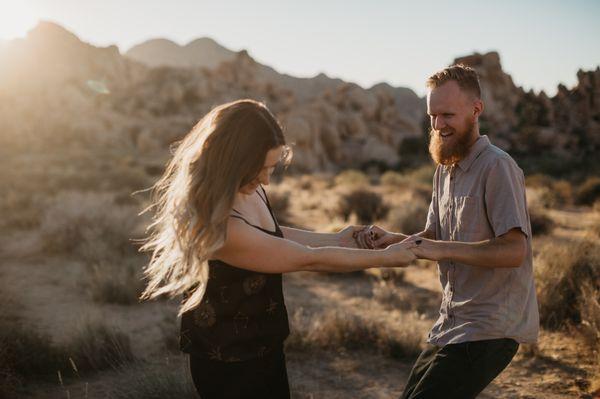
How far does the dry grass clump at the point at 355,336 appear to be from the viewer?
218 inches

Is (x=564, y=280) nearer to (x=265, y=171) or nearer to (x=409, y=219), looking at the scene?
(x=409, y=219)

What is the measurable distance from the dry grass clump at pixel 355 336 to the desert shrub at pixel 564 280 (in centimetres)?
168

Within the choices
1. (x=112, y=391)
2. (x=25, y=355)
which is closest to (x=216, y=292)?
(x=112, y=391)

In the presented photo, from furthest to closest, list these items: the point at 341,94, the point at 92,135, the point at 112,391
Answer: the point at 341,94 < the point at 92,135 < the point at 112,391

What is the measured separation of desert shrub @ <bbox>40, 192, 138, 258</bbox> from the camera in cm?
959

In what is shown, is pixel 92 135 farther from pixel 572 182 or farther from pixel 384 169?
pixel 572 182

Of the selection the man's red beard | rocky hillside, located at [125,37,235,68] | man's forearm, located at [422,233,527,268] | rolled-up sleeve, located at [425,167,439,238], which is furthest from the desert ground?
rocky hillside, located at [125,37,235,68]

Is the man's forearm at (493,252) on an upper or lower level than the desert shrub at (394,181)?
upper

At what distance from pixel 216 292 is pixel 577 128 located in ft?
143

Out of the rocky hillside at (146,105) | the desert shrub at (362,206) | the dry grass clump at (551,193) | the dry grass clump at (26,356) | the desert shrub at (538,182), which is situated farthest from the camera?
the rocky hillside at (146,105)

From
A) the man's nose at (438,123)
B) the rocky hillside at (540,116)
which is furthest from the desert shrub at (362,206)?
the rocky hillside at (540,116)

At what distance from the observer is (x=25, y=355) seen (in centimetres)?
493

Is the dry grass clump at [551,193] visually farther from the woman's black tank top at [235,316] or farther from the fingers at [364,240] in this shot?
the woman's black tank top at [235,316]

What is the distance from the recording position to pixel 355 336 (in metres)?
5.82
